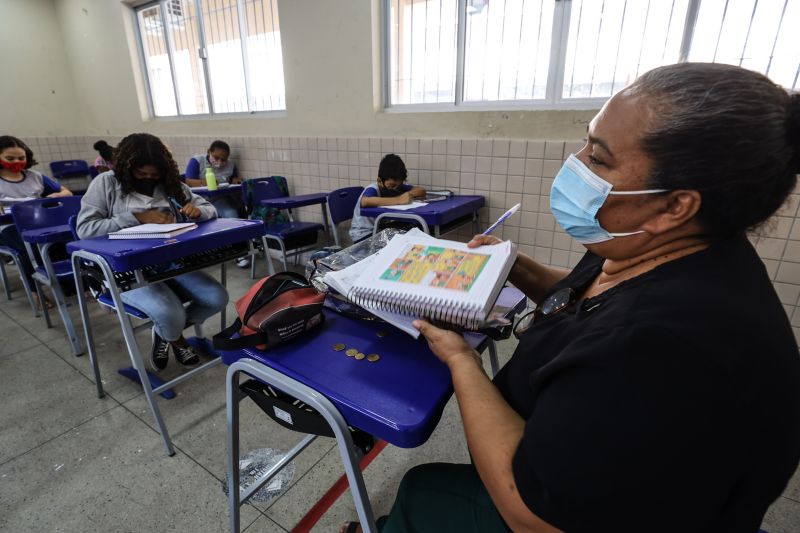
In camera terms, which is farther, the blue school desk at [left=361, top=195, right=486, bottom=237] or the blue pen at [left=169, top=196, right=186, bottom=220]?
the blue school desk at [left=361, top=195, right=486, bottom=237]

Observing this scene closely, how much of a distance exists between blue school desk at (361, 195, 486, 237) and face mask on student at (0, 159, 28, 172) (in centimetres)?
290

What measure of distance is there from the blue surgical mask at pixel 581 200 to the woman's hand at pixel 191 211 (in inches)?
65.0

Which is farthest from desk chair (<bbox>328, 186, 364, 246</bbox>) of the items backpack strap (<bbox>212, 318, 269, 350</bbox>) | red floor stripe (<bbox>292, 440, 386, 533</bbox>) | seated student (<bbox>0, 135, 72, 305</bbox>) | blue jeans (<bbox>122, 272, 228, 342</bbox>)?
seated student (<bbox>0, 135, 72, 305</bbox>)

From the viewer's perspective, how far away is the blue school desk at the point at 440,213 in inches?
89.8

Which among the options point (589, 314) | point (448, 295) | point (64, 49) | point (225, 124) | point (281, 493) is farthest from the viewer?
point (64, 49)

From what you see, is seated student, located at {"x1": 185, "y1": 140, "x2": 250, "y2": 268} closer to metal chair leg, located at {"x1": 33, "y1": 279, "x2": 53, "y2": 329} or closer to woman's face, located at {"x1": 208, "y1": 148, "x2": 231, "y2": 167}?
woman's face, located at {"x1": 208, "y1": 148, "x2": 231, "y2": 167}

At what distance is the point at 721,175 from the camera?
51 cm

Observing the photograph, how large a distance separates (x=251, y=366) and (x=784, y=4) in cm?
288

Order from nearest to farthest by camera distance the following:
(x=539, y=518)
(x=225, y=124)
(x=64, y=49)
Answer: (x=539, y=518)
(x=225, y=124)
(x=64, y=49)

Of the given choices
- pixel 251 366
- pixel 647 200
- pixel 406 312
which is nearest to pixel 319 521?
pixel 251 366

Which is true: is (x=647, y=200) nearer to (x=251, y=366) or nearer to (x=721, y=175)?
(x=721, y=175)

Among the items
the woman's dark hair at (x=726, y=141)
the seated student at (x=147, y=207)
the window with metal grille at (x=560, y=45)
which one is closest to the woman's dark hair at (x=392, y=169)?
the window with metal grille at (x=560, y=45)

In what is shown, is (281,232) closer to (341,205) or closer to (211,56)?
(341,205)

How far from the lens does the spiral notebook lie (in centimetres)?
69
